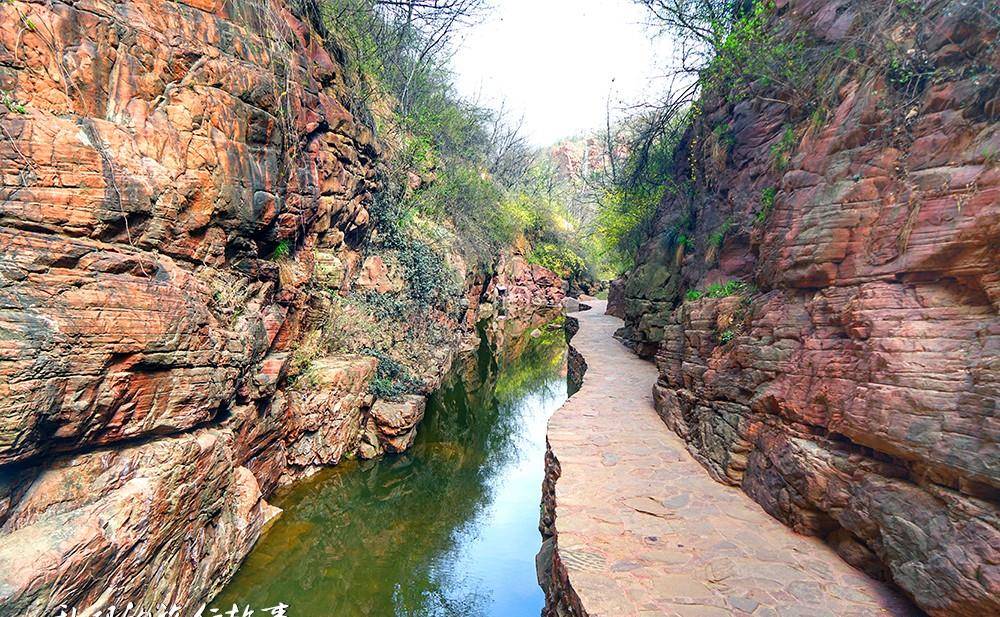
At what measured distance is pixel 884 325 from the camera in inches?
128

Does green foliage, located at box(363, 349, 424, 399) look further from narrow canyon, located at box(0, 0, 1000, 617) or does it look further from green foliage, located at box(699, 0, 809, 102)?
green foliage, located at box(699, 0, 809, 102)

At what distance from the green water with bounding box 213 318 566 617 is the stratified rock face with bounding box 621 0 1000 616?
3.44 meters

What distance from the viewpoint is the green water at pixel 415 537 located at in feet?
16.9

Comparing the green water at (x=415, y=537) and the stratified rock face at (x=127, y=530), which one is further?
the green water at (x=415, y=537)

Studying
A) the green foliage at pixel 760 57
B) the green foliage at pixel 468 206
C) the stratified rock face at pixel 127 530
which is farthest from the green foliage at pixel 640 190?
the stratified rock face at pixel 127 530

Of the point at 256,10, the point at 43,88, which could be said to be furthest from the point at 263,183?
the point at 256,10

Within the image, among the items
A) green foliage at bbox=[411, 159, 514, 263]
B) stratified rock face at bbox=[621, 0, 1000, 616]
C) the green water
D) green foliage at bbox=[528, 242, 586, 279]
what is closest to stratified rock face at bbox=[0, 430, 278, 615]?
the green water

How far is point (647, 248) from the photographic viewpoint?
38.1ft

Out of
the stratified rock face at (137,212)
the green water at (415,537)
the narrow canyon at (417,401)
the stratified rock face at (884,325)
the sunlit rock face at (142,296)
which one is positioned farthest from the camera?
the green water at (415,537)

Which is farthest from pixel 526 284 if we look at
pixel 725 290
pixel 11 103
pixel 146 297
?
pixel 11 103

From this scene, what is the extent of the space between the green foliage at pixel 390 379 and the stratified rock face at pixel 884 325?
20.3 feet

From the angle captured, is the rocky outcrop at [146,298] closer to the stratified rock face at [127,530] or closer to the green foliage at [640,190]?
the stratified rock face at [127,530]

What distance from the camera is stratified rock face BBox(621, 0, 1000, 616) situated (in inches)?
107

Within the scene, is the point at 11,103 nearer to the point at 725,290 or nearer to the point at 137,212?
the point at 137,212
